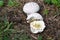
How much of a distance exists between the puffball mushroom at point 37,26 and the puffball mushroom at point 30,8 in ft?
0.66

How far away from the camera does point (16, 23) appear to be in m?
3.12

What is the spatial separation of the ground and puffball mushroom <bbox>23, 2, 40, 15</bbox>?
0.08m

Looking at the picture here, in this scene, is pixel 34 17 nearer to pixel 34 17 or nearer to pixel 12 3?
pixel 34 17

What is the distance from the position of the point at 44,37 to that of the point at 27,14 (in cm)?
43

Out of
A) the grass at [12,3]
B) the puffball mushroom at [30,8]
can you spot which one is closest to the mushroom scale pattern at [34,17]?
the puffball mushroom at [30,8]

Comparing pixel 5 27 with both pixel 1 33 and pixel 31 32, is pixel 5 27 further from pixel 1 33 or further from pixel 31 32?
pixel 31 32

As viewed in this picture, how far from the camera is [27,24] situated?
3.12 meters

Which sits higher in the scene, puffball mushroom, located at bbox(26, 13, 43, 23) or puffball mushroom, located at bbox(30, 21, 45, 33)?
puffball mushroom, located at bbox(26, 13, 43, 23)

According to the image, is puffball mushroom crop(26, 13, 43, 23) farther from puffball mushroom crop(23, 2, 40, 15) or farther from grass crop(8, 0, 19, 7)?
grass crop(8, 0, 19, 7)

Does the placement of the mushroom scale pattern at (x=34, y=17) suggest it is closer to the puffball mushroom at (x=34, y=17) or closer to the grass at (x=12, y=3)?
the puffball mushroom at (x=34, y=17)

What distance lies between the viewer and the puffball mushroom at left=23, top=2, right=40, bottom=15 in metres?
3.15

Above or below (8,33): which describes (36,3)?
above

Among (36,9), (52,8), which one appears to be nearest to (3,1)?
(36,9)

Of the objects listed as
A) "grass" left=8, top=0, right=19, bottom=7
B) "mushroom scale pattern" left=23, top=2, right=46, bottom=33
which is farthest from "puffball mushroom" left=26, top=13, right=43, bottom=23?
"grass" left=8, top=0, right=19, bottom=7
